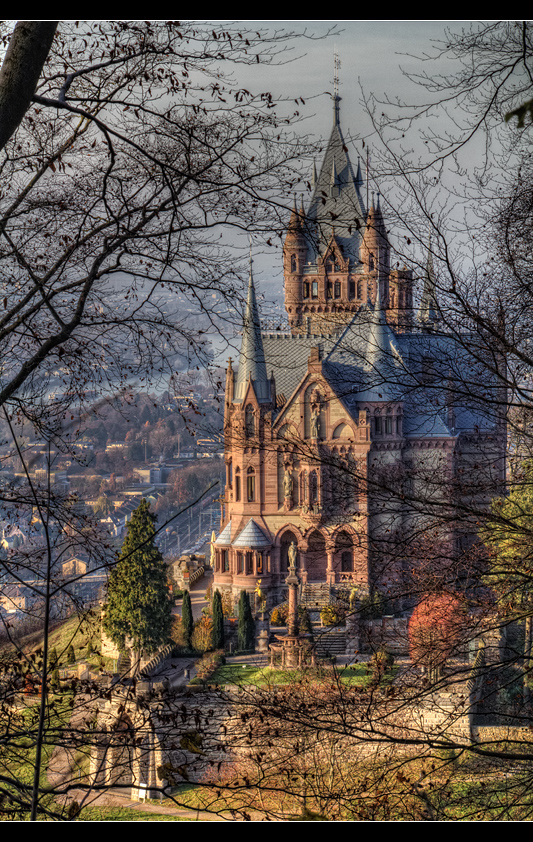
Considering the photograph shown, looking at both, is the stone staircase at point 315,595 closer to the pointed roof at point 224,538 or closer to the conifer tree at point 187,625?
the pointed roof at point 224,538

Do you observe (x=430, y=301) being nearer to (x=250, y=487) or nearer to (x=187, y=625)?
(x=187, y=625)

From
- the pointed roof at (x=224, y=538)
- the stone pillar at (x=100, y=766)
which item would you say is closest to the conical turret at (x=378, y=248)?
the stone pillar at (x=100, y=766)

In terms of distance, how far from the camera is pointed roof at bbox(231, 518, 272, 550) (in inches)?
1692

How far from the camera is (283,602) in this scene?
137ft

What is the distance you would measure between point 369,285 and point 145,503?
17.0m

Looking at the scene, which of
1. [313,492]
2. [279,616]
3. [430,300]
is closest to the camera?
[430,300]

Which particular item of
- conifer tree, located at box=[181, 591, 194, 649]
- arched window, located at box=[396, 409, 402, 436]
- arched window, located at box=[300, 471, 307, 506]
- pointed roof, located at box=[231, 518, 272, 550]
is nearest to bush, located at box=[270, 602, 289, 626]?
conifer tree, located at box=[181, 591, 194, 649]

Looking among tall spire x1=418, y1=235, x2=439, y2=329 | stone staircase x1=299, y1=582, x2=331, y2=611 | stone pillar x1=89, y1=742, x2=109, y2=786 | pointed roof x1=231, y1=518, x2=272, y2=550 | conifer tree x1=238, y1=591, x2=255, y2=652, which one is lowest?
conifer tree x1=238, y1=591, x2=255, y2=652

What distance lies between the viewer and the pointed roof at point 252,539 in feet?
141

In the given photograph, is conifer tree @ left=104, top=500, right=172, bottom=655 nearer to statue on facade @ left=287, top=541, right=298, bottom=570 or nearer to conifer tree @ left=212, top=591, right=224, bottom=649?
conifer tree @ left=212, top=591, right=224, bottom=649

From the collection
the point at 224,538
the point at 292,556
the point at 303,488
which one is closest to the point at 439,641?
the point at 292,556

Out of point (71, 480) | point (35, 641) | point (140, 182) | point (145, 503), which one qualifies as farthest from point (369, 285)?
point (140, 182)

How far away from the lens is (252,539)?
141 feet

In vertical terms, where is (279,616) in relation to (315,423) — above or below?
below
